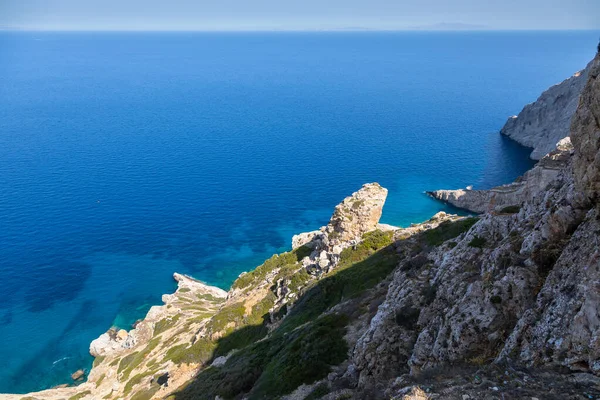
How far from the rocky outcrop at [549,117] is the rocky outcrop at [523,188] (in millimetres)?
40898

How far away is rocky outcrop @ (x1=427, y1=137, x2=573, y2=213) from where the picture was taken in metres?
59.4

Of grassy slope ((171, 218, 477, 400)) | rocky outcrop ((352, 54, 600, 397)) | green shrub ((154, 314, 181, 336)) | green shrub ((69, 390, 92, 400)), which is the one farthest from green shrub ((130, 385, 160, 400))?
rocky outcrop ((352, 54, 600, 397))

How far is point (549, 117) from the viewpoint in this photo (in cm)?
13812

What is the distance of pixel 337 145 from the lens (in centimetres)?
15862

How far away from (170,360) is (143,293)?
34148 mm

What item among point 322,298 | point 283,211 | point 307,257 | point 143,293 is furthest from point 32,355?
point 283,211

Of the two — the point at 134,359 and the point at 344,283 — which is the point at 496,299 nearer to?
the point at 344,283

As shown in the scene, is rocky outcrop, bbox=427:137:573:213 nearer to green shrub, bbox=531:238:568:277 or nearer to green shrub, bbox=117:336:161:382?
green shrub, bbox=531:238:568:277

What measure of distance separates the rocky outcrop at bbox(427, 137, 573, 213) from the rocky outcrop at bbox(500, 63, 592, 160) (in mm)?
40898

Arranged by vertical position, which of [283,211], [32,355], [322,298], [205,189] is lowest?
[322,298]

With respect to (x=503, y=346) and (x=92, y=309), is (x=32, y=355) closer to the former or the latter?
(x=92, y=309)

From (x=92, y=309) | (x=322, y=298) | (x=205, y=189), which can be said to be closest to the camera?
(x=322, y=298)

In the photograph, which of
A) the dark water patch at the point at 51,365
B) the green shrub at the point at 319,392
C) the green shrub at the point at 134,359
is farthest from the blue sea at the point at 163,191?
the green shrub at the point at 319,392

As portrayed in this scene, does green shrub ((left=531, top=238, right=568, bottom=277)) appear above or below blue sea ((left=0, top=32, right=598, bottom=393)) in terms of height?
below
